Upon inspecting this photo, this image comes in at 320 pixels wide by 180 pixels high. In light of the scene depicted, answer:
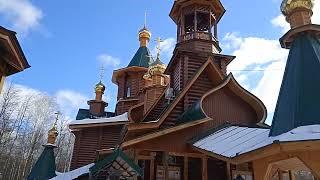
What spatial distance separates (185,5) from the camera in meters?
15.6

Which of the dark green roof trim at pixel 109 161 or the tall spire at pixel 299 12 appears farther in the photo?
the tall spire at pixel 299 12

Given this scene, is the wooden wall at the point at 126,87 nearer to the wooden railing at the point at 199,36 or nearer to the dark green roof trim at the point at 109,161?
the wooden railing at the point at 199,36

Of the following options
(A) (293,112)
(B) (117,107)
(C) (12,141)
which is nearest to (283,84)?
(A) (293,112)

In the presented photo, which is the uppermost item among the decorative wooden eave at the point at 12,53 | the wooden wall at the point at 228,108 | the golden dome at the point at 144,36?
the golden dome at the point at 144,36

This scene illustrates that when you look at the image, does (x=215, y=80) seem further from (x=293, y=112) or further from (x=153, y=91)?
(x=293, y=112)

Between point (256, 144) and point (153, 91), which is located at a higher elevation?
point (153, 91)

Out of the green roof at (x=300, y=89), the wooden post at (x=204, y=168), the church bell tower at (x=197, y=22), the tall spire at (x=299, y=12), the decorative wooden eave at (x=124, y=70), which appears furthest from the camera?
the decorative wooden eave at (x=124, y=70)

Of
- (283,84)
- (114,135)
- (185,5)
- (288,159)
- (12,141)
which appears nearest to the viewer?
(288,159)

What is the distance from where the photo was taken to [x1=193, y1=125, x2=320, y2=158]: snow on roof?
5.89 m

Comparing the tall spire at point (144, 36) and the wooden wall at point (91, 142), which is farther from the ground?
the tall spire at point (144, 36)

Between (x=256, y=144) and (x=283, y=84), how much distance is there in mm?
1680

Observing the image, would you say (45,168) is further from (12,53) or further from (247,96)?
(12,53)

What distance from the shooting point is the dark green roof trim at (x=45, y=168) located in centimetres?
1933

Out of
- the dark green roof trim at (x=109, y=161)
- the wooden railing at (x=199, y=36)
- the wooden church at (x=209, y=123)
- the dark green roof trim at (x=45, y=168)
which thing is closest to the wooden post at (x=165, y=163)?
the wooden church at (x=209, y=123)
